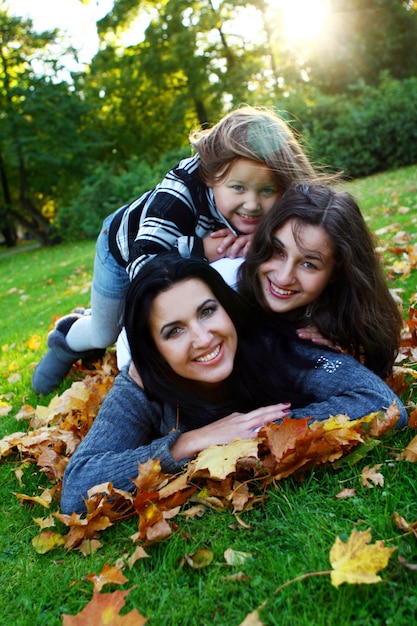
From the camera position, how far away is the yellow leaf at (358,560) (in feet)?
4.57

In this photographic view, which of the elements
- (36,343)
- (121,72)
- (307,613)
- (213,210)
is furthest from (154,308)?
(121,72)

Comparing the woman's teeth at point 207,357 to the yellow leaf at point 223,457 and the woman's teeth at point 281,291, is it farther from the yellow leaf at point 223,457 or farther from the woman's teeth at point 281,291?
the woman's teeth at point 281,291

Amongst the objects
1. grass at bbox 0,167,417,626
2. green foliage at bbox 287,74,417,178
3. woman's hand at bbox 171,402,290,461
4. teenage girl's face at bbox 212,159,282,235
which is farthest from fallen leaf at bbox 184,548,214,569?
green foliage at bbox 287,74,417,178

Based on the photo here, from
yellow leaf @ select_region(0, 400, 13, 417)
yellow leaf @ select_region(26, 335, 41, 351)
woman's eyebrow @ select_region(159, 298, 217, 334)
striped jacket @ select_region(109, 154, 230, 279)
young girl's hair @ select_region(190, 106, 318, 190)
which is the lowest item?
yellow leaf @ select_region(0, 400, 13, 417)

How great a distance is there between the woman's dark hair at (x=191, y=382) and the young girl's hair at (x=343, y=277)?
233 mm

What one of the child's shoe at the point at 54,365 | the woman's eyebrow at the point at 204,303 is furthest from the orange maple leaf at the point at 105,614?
the child's shoe at the point at 54,365

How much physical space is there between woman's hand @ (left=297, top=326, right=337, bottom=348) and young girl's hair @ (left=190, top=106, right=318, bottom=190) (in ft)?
2.70

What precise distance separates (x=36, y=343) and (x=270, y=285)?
3.24 metres

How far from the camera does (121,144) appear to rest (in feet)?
92.0

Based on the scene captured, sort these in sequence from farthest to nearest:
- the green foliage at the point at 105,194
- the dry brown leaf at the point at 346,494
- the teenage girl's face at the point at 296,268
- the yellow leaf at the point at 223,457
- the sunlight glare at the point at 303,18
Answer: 1. the sunlight glare at the point at 303,18
2. the green foliage at the point at 105,194
3. the teenage girl's face at the point at 296,268
4. the yellow leaf at the point at 223,457
5. the dry brown leaf at the point at 346,494

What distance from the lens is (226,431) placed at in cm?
228

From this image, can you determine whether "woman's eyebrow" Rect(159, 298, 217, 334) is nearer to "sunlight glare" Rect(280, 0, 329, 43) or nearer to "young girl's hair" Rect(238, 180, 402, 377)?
"young girl's hair" Rect(238, 180, 402, 377)

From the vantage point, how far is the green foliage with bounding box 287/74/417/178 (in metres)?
15.0

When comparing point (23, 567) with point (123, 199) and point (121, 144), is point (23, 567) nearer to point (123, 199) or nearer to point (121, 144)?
point (123, 199)
